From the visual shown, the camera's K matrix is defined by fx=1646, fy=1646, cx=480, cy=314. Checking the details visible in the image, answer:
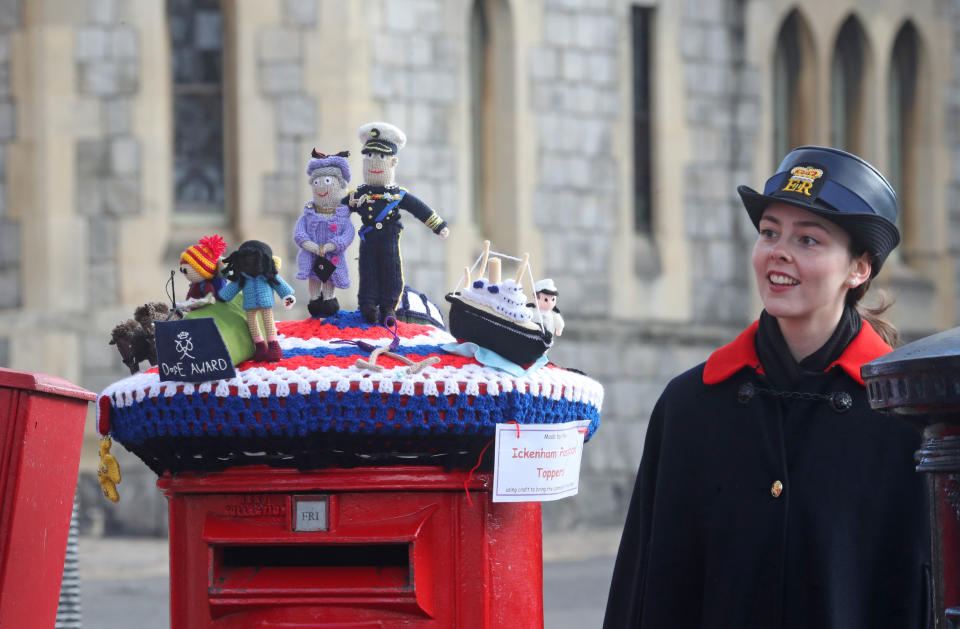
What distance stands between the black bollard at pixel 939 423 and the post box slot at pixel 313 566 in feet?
4.60

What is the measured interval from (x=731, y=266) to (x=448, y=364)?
40.1 feet

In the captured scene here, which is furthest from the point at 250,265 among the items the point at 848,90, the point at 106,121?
the point at 848,90

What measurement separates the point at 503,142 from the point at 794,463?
10765mm

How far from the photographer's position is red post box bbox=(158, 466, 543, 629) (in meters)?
3.65

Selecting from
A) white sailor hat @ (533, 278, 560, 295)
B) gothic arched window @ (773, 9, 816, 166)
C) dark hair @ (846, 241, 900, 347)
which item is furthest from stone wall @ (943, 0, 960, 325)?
dark hair @ (846, 241, 900, 347)

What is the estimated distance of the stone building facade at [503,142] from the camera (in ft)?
41.3

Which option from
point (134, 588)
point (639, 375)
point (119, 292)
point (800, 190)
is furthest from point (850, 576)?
point (639, 375)

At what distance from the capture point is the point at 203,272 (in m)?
3.79

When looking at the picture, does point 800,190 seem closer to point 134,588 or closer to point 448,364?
point 448,364

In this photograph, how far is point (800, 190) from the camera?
3533 millimetres

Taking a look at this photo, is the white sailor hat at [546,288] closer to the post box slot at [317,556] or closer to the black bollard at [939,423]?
the post box slot at [317,556]

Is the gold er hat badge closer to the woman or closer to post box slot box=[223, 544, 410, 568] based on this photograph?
the woman

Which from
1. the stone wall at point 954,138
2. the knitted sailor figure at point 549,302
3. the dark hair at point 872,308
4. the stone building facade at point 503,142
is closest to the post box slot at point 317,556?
the knitted sailor figure at point 549,302

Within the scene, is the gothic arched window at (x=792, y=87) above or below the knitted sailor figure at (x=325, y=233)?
above
